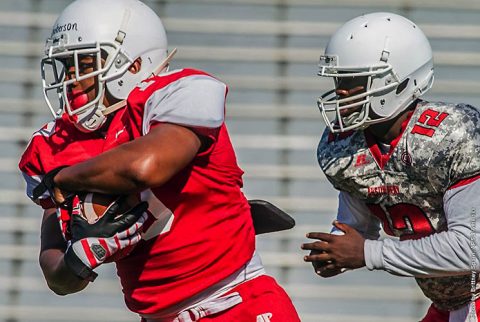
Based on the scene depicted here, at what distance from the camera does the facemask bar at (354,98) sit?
10.6 ft

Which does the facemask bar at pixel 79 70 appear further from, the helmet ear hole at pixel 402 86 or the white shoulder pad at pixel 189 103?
the helmet ear hole at pixel 402 86

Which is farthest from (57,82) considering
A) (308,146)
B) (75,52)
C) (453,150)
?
(308,146)

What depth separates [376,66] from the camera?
3.27m

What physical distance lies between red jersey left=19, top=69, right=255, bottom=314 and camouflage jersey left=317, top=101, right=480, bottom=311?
0.45 metres

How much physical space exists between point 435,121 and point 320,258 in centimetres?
52

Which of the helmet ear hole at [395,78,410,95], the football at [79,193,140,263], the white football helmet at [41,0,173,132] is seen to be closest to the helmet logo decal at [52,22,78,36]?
the white football helmet at [41,0,173,132]

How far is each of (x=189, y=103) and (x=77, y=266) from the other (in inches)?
20.0

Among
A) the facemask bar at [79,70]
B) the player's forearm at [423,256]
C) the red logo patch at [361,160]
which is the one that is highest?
the facemask bar at [79,70]

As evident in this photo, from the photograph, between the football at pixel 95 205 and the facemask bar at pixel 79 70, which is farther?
the facemask bar at pixel 79 70

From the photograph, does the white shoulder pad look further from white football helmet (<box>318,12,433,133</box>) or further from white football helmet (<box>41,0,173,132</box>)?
white football helmet (<box>318,12,433,133</box>)

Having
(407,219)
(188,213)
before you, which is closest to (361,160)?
(407,219)

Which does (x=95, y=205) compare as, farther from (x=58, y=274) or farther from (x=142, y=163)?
(x=58, y=274)

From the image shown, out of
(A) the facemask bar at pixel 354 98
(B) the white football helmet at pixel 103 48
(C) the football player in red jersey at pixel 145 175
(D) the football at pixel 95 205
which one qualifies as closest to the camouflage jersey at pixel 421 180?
(A) the facemask bar at pixel 354 98

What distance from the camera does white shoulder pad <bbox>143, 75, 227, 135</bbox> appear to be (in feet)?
8.66
